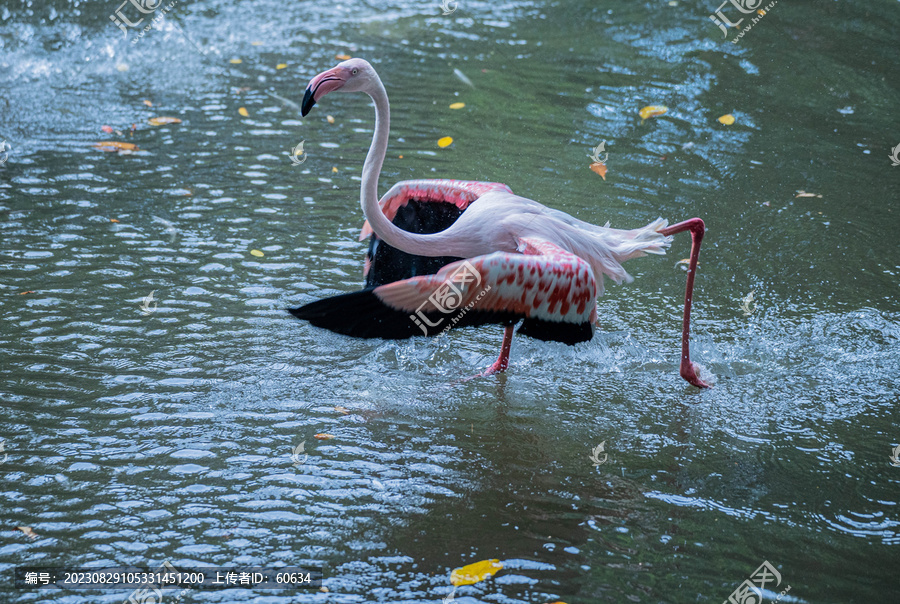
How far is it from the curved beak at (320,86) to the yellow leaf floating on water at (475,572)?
2.19 meters

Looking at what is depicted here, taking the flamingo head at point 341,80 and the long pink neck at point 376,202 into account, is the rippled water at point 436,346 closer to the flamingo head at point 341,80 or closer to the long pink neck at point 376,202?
the long pink neck at point 376,202

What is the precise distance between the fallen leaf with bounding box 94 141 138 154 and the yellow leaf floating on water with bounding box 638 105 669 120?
509 cm

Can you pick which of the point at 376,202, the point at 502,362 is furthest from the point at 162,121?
the point at 502,362

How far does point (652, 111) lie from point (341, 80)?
17.1 ft

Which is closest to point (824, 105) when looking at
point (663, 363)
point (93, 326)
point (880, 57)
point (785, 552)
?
point (880, 57)

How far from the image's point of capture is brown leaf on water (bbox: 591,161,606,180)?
7.04 metres

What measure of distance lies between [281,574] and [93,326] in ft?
7.93

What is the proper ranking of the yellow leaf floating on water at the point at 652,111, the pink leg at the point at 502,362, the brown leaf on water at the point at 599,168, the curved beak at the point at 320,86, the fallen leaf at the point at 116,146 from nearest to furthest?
the curved beak at the point at 320,86 → the pink leg at the point at 502,362 → the fallen leaf at the point at 116,146 → the brown leaf on water at the point at 599,168 → the yellow leaf floating on water at the point at 652,111

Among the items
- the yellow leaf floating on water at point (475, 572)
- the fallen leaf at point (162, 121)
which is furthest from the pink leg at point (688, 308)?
the fallen leaf at point (162, 121)

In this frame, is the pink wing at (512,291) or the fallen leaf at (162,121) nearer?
the pink wing at (512,291)

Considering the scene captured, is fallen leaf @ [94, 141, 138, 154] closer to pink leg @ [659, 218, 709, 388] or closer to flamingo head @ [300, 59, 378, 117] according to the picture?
flamingo head @ [300, 59, 378, 117]

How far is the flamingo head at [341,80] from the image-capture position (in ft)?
12.1

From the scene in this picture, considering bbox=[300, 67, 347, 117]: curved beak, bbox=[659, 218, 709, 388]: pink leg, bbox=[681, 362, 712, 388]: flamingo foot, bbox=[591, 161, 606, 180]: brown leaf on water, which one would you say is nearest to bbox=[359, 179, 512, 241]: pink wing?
bbox=[300, 67, 347, 117]: curved beak

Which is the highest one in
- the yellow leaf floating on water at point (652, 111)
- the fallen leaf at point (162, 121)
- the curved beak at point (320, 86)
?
the curved beak at point (320, 86)
